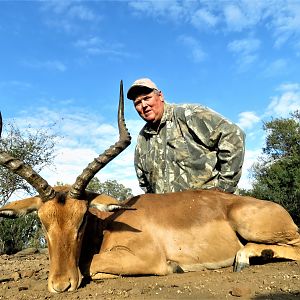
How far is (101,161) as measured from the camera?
6043mm

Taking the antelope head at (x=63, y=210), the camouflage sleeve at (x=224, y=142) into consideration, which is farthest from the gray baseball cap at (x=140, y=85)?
the antelope head at (x=63, y=210)

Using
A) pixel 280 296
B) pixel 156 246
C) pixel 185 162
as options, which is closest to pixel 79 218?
pixel 156 246

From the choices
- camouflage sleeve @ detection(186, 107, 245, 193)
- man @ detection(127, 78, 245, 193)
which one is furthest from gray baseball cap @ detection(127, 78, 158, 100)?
camouflage sleeve @ detection(186, 107, 245, 193)

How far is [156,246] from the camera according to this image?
20.0 feet

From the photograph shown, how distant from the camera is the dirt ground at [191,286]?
4.61 metres

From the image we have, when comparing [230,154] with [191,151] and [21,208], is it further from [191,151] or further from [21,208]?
[21,208]

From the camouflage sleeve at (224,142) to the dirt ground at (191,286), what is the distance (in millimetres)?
1965

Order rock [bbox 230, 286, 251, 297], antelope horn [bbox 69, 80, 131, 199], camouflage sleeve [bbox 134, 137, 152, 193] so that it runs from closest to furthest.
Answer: rock [bbox 230, 286, 251, 297], antelope horn [bbox 69, 80, 131, 199], camouflage sleeve [bbox 134, 137, 152, 193]

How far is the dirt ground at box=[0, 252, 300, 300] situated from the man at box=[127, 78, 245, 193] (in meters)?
2.26

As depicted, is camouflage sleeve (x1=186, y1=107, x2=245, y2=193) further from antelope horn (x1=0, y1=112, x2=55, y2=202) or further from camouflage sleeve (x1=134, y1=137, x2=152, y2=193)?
antelope horn (x1=0, y1=112, x2=55, y2=202)

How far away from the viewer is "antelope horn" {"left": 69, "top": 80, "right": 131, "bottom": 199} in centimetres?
569

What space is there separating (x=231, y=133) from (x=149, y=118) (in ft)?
5.58

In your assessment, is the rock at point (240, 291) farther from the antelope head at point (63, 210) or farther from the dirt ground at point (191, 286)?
the antelope head at point (63, 210)

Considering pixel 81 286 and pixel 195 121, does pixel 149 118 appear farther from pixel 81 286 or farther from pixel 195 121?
pixel 81 286
